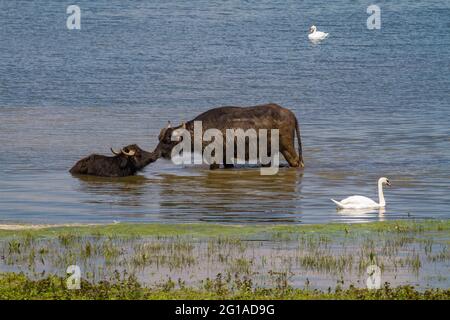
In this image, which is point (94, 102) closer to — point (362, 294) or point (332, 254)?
point (332, 254)

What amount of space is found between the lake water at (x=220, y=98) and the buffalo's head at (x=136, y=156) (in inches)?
10.7

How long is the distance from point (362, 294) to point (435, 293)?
0.75m

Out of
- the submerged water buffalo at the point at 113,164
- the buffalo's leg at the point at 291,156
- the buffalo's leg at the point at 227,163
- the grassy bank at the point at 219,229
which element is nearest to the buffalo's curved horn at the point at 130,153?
the submerged water buffalo at the point at 113,164

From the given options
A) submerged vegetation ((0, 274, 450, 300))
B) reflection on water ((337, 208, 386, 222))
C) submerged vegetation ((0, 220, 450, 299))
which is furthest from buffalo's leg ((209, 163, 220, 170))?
submerged vegetation ((0, 274, 450, 300))

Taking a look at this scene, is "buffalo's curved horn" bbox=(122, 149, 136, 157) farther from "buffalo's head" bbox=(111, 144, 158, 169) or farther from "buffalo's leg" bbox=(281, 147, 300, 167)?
"buffalo's leg" bbox=(281, 147, 300, 167)

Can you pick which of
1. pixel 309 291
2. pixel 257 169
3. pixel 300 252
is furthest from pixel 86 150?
pixel 309 291

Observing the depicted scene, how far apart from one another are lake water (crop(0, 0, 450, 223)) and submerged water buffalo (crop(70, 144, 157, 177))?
344 mm

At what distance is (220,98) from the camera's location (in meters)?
35.3

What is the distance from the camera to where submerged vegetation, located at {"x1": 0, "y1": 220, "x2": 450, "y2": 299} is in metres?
13.7

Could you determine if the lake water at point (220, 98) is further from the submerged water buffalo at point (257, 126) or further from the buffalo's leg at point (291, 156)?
the submerged water buffalo at point (257, 126)

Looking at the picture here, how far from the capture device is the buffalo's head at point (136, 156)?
79.6 feet

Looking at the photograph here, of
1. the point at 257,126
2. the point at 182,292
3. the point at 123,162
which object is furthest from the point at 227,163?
the point at 182,292

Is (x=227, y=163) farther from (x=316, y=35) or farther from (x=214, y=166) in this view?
(x=316, y=35)

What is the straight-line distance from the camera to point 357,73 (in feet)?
135
